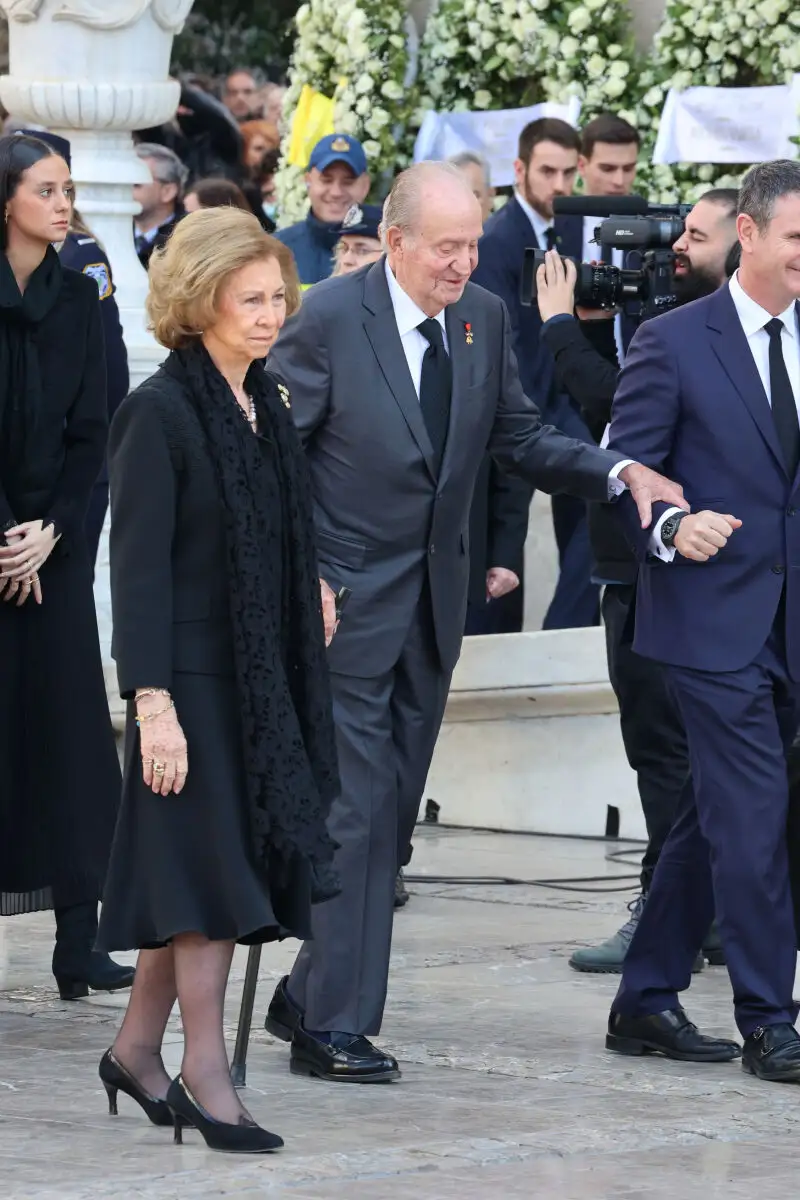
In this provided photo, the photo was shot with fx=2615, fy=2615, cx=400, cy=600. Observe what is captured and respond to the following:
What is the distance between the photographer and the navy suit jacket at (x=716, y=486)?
228 inches

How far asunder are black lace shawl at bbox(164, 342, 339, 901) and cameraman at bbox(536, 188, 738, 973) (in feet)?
5.90

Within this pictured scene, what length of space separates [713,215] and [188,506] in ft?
8.61

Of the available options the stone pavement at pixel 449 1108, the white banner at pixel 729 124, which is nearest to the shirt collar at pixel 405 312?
the stone pavement at pixel 449 1108

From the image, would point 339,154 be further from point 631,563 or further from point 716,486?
point 716,486

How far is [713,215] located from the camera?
709 cm

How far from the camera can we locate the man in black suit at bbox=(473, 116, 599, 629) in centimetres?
970

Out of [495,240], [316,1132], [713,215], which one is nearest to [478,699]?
[495,240]

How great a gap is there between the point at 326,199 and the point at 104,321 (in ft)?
10.5

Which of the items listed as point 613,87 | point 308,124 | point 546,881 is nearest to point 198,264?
point 546,881

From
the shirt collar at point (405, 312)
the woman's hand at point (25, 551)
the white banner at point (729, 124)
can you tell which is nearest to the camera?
the shirt collar at point (405, 312)

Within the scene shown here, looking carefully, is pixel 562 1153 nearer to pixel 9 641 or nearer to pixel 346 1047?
pixel 346 1047

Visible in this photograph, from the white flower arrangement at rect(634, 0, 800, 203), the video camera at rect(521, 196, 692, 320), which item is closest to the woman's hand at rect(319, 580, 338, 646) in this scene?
the video camera at rect(521, 196, 692, 320)

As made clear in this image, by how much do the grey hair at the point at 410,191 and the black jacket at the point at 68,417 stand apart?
105 cm

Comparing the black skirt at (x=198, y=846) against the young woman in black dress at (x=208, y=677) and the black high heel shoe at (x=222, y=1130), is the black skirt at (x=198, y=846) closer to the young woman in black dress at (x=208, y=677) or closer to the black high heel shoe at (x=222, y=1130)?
the young woman in black dress at (x=208, y=677)
